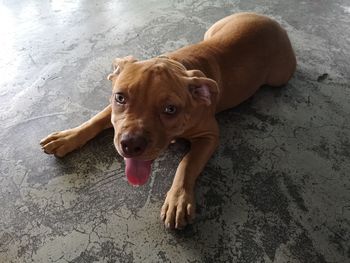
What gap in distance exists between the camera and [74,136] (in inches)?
105

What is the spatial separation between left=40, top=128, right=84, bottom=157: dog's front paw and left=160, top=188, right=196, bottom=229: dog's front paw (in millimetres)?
800

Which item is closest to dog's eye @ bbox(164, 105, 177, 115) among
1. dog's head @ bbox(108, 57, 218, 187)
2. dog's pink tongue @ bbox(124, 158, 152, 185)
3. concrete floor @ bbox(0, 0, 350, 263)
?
dog's head @ bbox(108, 57, 218, 187)

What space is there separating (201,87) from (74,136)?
3.27ft

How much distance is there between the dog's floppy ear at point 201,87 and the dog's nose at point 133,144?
488mm

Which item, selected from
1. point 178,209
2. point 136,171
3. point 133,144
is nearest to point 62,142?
point 136,171

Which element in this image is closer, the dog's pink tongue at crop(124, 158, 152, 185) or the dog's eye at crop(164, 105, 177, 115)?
the dog's eye at crop(164, 105, 177, 115)

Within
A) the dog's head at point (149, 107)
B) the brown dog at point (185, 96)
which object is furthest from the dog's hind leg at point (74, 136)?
the dog's head at point (149, 107)

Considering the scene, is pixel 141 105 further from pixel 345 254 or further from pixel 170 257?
pixel 345 254

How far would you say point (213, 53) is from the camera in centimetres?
282

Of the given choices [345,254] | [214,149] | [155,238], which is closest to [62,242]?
[155,238]

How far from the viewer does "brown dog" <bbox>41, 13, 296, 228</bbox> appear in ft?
6.87

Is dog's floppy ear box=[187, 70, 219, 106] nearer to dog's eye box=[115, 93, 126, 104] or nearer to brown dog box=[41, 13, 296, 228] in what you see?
brown dog box=[41, 13, 296, 228]

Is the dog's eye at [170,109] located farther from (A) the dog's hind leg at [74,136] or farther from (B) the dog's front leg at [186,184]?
(A) the dog's hind leg at [74,136]

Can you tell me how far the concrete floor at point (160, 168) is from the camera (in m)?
2.19
